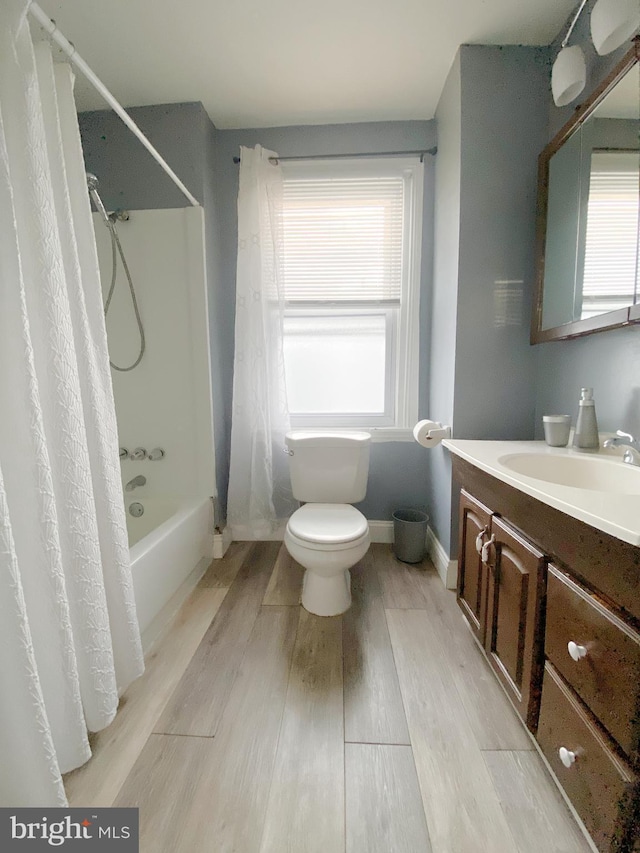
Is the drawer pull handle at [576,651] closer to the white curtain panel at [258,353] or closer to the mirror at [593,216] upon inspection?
the mirror at [593,216]

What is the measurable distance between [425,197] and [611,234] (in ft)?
3.68

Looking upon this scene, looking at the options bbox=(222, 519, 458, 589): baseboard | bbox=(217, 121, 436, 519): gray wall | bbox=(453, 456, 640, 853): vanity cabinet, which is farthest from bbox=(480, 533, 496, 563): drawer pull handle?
bbox=(217, 121, 436, 519): gray wall

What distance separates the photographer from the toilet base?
151cm

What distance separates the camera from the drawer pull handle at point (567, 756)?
2.48 feet

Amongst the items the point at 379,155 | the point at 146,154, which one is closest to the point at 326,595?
the point at 379,155

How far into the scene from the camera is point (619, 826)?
2.09 feet

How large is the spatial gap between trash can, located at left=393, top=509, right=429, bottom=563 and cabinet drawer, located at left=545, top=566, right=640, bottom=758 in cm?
106

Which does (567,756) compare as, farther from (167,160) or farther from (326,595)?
(167,160)

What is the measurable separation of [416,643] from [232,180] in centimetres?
257

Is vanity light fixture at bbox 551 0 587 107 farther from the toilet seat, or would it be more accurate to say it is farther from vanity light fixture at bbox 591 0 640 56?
the toilet seat

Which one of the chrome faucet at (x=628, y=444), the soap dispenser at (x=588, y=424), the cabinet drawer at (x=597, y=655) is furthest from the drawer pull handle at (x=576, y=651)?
the soap dispenser at (x=588, y=424)

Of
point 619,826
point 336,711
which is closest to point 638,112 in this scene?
point 619,826

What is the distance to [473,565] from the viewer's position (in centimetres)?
127

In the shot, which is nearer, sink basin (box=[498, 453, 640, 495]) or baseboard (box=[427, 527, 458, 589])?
sink basin (box=[498, 453, 640, 495])
